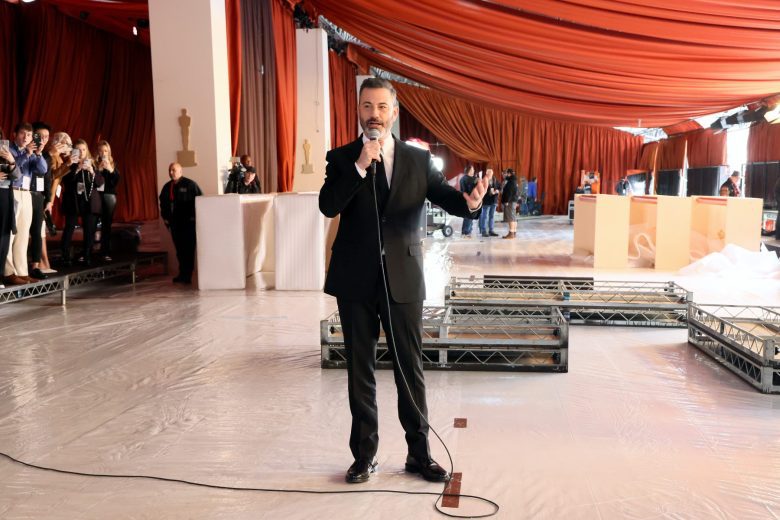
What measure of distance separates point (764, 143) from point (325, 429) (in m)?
13.8

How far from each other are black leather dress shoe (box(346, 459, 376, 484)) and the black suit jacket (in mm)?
568

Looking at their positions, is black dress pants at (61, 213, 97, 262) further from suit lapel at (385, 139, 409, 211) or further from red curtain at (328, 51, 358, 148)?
red curtain at (328, 51, 358, 148)

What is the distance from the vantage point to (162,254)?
8.16 metres

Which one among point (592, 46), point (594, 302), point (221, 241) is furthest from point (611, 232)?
point (221, 241)

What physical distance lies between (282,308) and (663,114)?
25.6 feet

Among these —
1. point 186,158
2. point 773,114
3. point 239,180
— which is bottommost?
point 239,180

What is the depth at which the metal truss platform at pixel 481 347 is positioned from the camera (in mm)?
3994

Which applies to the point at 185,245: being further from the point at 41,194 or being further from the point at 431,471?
the point at 431,471

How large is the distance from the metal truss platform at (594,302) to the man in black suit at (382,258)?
2.91m

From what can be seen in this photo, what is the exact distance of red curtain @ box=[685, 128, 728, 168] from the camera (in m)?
16.5

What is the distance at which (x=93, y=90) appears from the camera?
12664mm

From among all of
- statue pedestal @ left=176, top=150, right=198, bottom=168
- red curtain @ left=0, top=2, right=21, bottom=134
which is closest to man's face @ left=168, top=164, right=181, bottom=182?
statue pedestal @ left=176, top=150, right=198, bottom=168

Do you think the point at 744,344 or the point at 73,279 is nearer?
the point at 744,344

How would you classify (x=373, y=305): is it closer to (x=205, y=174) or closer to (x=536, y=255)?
(x=205, y=174)
